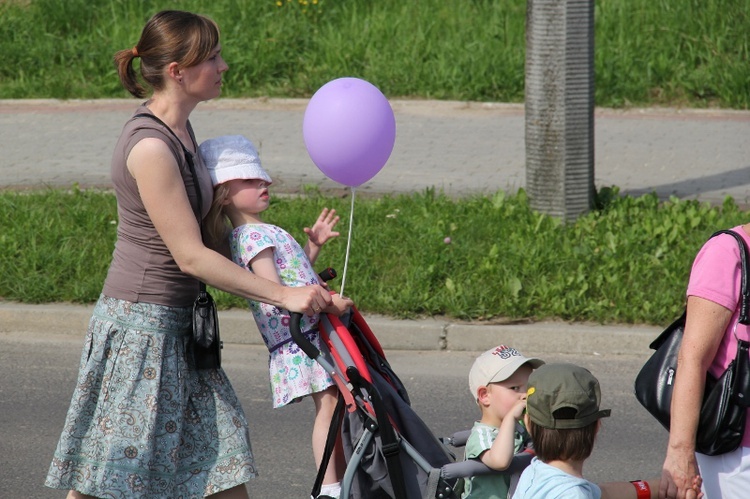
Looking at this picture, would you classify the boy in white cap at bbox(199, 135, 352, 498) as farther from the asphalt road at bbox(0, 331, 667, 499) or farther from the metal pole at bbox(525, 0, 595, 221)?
the metal pole at bbox(525, 0, 595, 221)

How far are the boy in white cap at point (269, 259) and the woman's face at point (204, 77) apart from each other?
0.87 ft

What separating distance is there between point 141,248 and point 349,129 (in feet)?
2.77

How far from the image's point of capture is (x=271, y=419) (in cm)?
580

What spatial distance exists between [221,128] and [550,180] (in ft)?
14.3

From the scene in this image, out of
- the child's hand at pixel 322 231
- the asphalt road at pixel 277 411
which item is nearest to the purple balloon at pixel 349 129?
the child's hand at pixel 322 231

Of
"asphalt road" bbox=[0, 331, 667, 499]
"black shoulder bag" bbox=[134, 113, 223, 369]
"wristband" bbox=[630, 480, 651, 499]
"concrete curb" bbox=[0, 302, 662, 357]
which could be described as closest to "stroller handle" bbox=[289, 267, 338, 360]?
"black shoulder bag" bbox=[134, 113, 223, 369]

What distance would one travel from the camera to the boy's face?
3.45m

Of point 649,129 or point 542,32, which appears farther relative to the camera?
point 649,129

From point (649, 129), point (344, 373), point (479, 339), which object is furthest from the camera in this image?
point (649, 129)

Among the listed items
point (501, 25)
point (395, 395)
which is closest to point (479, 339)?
point (395, 395)

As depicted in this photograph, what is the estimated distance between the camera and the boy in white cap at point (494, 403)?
11.2 feet

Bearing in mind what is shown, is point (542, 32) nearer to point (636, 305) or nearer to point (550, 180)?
point (550, 180)

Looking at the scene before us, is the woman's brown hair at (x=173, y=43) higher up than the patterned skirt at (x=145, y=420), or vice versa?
the woman's brown hair at (x=173, y=43)

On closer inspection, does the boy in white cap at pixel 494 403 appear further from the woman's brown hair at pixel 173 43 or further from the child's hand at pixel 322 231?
the woman's brown hair at pixel 173 43
